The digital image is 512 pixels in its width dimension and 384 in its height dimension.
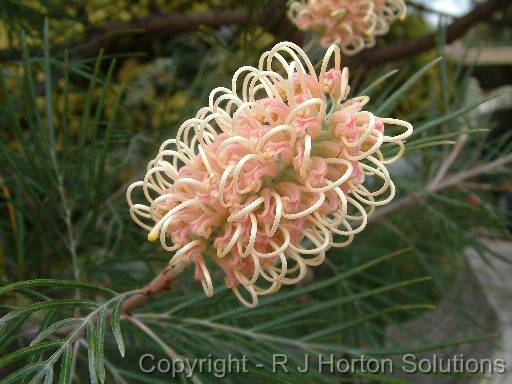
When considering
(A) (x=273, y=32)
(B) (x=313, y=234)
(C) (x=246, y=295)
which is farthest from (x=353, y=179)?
(A) (x=273, y=32)

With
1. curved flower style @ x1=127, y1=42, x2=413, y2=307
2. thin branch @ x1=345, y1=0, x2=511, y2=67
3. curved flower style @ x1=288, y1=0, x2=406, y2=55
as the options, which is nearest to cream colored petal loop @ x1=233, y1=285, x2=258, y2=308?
curved flower style @ x1=127, y1=42, x2=413, y2=307

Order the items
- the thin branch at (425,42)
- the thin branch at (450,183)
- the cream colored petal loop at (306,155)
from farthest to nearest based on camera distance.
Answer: the thin branch at (425,42)
the thin branch at (450,183)
the cream colored petal loop at (306,155)

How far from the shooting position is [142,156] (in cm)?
80

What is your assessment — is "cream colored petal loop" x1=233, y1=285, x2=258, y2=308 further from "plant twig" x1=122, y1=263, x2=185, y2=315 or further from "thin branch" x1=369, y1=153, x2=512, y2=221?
"thin branch" x1=369, y1=153, x2=512, y2=221

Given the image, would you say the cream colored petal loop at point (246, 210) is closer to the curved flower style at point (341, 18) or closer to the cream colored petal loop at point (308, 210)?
the cream colored petal loop at point (308, 210)

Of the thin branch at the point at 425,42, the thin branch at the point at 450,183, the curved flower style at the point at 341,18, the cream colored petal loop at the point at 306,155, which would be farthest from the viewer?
the thin branch at the point at 425,42

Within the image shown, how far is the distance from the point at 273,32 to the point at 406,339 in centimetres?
73

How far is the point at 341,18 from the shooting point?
2.04ft

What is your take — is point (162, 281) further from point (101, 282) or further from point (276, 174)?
point (101, 282)

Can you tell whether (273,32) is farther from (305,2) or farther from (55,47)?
(55,47)

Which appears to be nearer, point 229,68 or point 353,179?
point 353,179

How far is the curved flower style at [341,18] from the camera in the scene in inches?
24.1

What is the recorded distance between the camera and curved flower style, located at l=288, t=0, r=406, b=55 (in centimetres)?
61

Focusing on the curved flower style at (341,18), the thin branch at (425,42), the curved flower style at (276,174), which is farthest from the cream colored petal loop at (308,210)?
the thin branch at (425,42)
